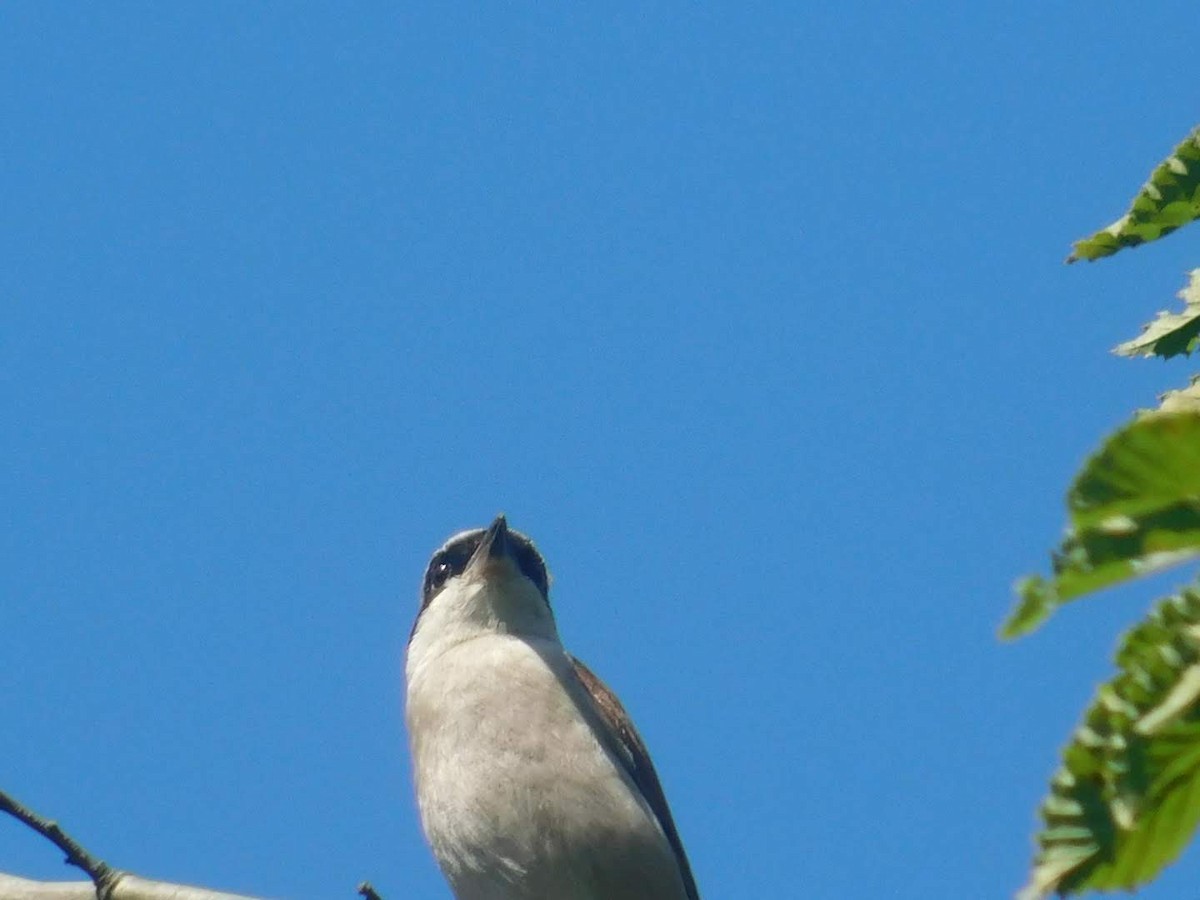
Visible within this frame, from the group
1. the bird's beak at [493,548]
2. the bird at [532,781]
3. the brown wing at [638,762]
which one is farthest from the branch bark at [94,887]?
the bird's beak at [493,548]

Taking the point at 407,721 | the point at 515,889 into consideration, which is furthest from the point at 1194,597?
the point at 407,721

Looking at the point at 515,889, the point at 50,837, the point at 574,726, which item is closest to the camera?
the point at 50,837

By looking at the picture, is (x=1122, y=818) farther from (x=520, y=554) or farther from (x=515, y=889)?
(x=520, y=554)

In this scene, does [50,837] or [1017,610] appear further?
[50,837]

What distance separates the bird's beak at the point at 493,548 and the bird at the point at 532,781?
0.42 m

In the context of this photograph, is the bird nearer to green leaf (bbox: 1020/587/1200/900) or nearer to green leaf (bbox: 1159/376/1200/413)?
green leaf (bbox: 1159/376/1200/413)

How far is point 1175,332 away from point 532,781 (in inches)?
163

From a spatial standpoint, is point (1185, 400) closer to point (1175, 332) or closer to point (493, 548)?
point (1175, 332)

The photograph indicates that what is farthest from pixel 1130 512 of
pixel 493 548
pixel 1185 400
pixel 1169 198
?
pixel 493 548

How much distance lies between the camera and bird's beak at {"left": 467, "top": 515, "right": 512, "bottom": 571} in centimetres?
805

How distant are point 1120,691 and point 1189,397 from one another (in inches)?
45.0

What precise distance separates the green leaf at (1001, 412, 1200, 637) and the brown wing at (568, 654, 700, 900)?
5664 millimetres

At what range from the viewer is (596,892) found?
6.47 meters

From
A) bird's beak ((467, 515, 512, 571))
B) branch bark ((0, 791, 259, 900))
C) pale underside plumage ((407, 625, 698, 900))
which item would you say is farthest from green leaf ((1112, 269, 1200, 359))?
bird's beak ((467, 515, 512, 571))
